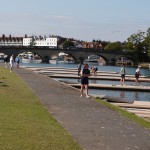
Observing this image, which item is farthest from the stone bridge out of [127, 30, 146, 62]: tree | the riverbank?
the riverbank

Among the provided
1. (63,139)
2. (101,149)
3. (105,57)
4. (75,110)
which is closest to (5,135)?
(63,139)

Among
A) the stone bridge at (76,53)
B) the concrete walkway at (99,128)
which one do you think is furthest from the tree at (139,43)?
the concrete walkway at (99,128)

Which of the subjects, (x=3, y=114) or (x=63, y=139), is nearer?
(x=63, y=139)

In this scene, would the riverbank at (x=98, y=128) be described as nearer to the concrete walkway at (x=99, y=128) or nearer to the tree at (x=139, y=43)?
the concrete walkway at (x=99, y=128)

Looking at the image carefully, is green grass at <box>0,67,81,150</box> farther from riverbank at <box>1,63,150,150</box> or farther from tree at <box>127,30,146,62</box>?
tree at <box>127,30,146,62</box>

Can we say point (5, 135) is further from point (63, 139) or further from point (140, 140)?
point (140, 140)

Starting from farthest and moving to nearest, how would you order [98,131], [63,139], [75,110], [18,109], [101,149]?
[75,110] < [18,109] < [98,131] < [63,139] < [101,149]

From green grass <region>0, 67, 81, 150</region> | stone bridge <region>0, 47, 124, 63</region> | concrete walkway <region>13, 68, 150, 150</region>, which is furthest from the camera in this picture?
stone bridge <region>0, 47, 124, 63</region>

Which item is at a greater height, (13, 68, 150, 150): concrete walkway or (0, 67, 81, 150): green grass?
(0, 67, 81, 150): green grass

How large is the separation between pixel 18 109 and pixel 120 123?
3710 mm

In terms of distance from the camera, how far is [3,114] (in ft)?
46.3

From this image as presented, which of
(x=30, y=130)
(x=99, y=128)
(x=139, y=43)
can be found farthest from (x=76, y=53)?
(x=30, y=130)

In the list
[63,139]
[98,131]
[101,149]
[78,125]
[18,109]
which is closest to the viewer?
[101,149]

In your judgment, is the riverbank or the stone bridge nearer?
the riverbank
